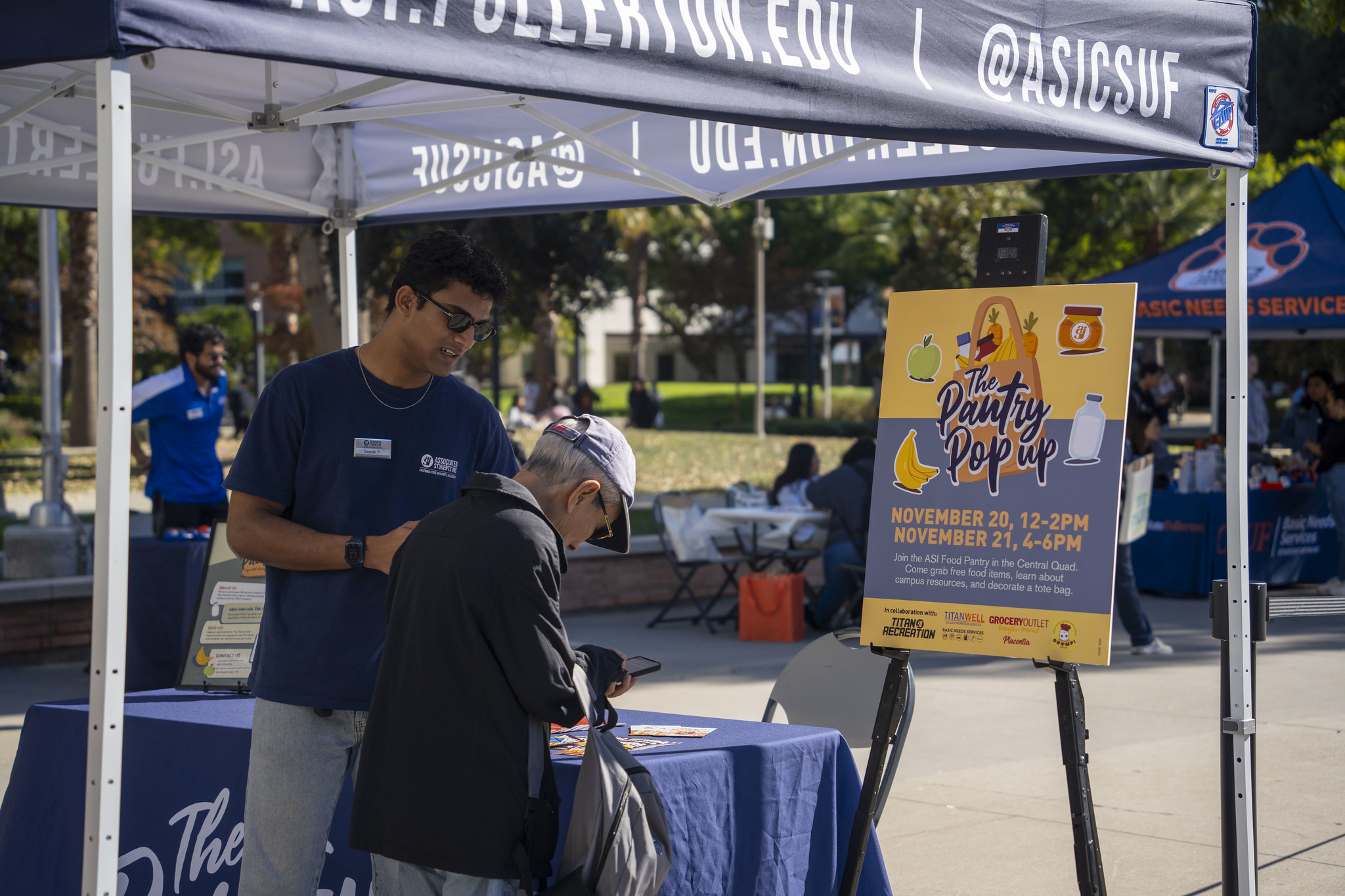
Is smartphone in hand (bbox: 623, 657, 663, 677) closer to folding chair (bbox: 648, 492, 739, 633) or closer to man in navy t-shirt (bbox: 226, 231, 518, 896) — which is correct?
man in navy t-shirt (bbox: 226, 231, 518, 896)

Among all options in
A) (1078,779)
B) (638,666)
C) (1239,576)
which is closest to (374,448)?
(638,666)

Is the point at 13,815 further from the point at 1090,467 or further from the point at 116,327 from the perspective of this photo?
the point at 1090,467

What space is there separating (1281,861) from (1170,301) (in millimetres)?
7498

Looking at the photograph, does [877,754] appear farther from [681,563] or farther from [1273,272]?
[1273,272]

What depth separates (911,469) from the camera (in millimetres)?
3799

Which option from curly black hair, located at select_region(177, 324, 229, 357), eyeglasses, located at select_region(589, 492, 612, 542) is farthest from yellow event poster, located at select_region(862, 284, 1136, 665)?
curly black hair, located at select_region(177, 324, 229, 357)

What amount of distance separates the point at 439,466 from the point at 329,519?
0.87 feet

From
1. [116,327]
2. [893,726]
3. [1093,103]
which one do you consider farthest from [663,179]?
[116,327]

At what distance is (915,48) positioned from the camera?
9.87 feet

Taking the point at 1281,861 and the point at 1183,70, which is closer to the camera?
the point at 1183,70

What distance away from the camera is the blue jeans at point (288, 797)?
2801 mm

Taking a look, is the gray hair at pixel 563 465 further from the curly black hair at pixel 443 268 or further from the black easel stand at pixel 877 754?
the black easel stand at pixel 877 754

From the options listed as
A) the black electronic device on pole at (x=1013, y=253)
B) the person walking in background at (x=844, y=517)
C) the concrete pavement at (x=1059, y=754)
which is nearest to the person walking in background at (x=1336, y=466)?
the concrete pavement at (x=1059, y=754)

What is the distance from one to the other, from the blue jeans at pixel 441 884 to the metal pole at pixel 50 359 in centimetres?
816
